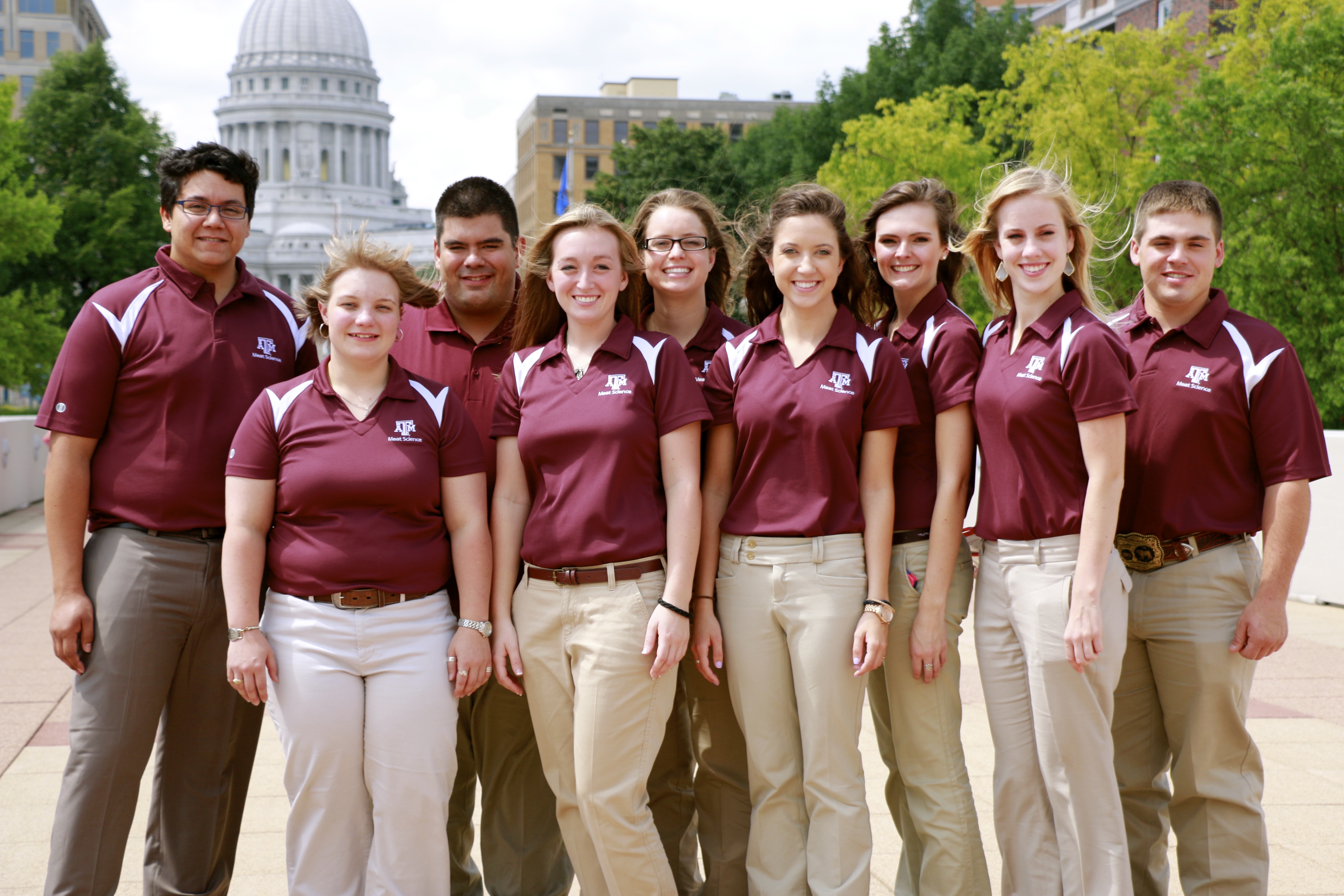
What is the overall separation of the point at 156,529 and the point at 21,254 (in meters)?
29.7

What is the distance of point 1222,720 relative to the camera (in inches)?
166

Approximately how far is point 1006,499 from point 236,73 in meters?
141

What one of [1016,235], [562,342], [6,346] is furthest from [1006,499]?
[6,346]

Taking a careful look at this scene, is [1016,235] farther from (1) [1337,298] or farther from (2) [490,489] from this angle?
(1) [1337,298]

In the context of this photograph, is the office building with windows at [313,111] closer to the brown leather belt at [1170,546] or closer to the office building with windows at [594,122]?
the office building with windows at [594,122]

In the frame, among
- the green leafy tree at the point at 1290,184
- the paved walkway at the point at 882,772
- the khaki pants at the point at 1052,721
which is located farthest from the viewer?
the green leafy tree at the point at 1290,184

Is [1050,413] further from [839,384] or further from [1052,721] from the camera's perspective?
[1052,721]

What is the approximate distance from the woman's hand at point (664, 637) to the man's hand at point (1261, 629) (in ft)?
6.25

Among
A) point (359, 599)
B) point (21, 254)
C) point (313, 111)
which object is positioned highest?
point (313, 111)

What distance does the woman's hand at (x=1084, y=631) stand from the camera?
12.5 ft

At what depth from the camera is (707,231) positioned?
477 centimetres

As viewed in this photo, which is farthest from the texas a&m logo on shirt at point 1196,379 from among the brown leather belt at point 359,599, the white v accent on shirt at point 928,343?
the brown leather belt at point 359,599

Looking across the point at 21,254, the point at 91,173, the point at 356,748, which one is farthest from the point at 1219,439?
the point at 91,173

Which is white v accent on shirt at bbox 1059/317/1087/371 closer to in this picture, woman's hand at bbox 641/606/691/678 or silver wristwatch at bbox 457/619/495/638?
woman's hand at bbox 641/606/691/678
